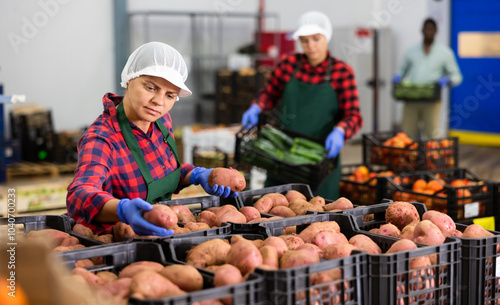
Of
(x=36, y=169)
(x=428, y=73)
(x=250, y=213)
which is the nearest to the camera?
(x=250, y=213)

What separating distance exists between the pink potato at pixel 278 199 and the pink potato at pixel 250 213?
0.20 metres

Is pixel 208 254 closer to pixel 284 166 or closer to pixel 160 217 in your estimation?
pixel 160 217

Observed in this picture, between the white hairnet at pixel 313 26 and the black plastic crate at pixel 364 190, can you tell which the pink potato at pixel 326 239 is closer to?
the black plastic crate at pixel 364 190

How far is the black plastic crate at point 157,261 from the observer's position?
155 centimetres

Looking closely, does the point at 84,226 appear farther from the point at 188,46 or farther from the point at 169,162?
the point at 188,46

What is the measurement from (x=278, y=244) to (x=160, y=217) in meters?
0.37

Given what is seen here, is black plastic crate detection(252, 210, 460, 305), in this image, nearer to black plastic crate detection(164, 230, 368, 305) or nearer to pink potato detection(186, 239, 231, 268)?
black plastic crate detection(164, 230, 368, 305)

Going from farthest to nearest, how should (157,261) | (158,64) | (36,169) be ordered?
(36,169) → (158,64) → (157,261)

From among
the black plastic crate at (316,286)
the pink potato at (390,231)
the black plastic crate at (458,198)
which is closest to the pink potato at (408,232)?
the pink potato at (390,231)

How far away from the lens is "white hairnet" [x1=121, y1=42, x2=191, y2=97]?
2373mm

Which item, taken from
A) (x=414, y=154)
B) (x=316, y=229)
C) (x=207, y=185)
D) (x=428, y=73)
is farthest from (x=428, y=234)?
(x=428, y=73)

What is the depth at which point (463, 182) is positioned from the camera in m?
4.11

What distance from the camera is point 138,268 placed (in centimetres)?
183

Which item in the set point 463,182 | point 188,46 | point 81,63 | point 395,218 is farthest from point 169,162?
point 188,46
